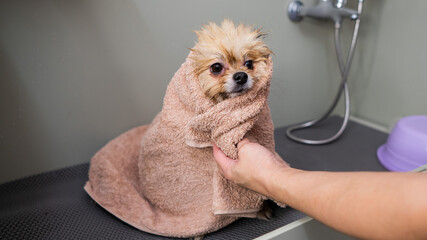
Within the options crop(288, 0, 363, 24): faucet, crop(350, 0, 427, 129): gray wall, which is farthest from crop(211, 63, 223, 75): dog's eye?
crop(350, 0, 427, 129): gray wall

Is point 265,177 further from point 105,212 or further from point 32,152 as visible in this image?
point 32,152

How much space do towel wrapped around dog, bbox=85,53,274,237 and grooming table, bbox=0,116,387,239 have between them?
5cm

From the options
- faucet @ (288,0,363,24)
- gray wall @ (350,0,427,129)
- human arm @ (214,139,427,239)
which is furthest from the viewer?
gray wall @ (350,0,427,129)

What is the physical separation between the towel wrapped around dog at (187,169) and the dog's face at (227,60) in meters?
0.02

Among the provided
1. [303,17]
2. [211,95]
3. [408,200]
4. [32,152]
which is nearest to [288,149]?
[303,17]

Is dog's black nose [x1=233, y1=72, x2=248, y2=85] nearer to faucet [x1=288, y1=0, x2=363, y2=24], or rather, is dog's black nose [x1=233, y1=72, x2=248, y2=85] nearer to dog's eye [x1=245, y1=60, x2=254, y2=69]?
dog's eye [x1=245, y1=60, x2=254, y2=69]

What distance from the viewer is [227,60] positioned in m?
0.66

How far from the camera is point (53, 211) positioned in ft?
2.97

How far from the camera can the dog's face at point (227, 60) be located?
65 cm

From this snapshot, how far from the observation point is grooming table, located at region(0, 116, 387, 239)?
814 millimetres

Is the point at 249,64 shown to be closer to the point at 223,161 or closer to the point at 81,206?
the point at 223,161

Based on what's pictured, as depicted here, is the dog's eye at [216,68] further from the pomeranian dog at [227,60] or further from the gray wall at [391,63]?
the gray wall at [391,63]

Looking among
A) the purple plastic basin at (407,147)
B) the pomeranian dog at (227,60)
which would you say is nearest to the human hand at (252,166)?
the pomeranian dog at (227,60)

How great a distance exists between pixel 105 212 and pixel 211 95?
554 millimetres
